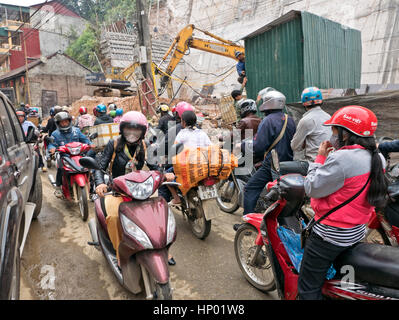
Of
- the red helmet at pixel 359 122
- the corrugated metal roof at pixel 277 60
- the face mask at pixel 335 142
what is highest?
the corrugated metal roof at pixel 277 60

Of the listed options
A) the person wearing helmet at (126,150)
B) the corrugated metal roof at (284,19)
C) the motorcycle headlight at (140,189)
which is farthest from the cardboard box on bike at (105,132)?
the corrugated metal roof at (284,19)

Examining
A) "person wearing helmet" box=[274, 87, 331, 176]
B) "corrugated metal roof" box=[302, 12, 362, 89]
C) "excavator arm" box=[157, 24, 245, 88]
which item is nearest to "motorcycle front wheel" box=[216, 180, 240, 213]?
"person wearing helmet" box=[274, 87, 331, 176]

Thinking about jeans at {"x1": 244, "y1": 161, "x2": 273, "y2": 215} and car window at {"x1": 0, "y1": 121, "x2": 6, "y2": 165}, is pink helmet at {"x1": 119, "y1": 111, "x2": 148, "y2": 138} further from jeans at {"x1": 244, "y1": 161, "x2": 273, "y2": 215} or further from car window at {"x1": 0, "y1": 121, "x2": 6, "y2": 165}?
jeans at {"x1": 244, "y1": 161, "x2": 273, "y2": 215}

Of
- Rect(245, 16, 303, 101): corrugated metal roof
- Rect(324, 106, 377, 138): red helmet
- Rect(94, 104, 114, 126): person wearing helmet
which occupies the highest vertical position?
Rect(245, 16, 303, 101): corrugated metal roof

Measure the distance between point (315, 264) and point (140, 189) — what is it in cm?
150

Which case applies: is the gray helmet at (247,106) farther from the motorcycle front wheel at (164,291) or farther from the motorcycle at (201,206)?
the motorcycle front wheel at (164,291)

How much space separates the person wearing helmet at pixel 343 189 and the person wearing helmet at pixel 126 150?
155cm

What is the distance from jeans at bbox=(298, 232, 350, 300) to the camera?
1963 mm

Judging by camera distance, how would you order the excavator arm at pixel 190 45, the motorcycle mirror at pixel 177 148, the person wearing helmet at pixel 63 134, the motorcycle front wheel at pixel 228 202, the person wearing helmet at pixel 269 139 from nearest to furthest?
the person wearing helmet at pixel 269 139
the motorcycle mirror at pixel 177 148
the motorcycle front wheel at pixel 228 202
the person wearing helmet at pixel 63 134
the excavator arm at pixel 190 45

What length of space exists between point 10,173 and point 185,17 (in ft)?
95.2

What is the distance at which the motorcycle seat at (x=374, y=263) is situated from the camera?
167 cm

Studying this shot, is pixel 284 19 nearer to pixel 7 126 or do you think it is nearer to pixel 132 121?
pixel 132 121

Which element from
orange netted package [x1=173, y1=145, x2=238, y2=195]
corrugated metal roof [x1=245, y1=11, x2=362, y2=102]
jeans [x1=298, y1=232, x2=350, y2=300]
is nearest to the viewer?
jeans [x1=298, y1=232, x2=350, y2=300]

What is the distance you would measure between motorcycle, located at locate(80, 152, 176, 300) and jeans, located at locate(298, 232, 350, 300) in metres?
1.03
